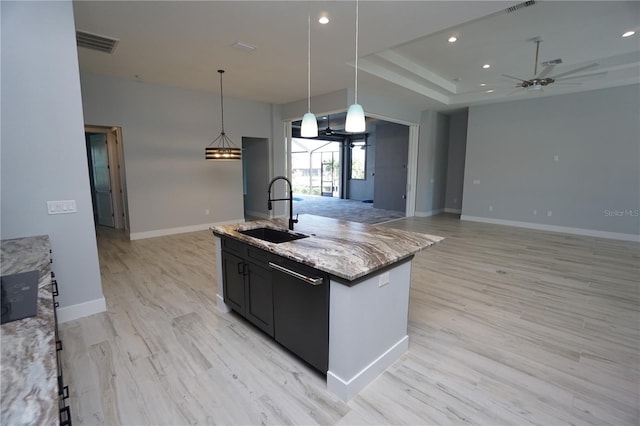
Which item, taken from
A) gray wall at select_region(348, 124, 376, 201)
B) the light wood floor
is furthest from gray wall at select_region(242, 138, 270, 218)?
gray wall at select_region(348, 124, 376, 201)

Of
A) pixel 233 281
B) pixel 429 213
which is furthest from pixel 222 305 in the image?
pixel 429 213

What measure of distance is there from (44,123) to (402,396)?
11.9ft

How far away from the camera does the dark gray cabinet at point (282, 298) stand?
192cm

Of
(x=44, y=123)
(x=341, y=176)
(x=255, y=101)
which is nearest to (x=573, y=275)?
(x=44, y=123)

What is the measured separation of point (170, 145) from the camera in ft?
19.9

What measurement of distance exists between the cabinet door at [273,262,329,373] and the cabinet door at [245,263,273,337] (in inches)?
3.2

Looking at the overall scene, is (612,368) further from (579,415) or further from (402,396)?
(402,396)

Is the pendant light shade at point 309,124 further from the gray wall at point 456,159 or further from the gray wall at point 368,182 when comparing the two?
the gray wall at point 368,182

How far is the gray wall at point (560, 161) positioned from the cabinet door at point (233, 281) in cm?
733

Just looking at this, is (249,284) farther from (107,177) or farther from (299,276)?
(107,177)

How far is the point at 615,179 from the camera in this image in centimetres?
602

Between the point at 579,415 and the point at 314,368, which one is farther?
the point at 314,368

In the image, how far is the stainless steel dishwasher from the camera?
1883 mm

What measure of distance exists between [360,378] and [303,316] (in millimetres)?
548
